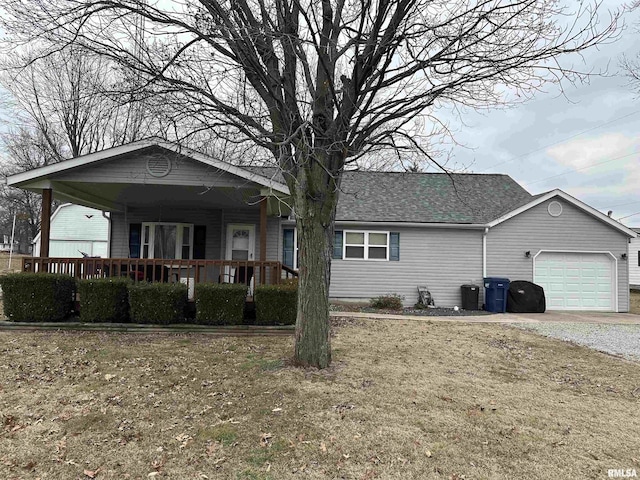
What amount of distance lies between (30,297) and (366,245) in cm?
957

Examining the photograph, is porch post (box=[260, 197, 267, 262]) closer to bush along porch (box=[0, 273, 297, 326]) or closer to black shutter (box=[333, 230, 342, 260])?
bush along porch (box=[0, 273, 297, 326])

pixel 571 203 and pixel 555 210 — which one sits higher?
pixel 571 203

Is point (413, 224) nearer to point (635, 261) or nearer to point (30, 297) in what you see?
point (30, 297)

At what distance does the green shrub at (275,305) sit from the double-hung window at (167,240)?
208 inches

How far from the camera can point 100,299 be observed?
25.6 ft

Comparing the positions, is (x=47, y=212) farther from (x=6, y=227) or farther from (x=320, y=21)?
(x=6, y=227)

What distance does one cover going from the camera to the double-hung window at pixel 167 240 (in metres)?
12.3

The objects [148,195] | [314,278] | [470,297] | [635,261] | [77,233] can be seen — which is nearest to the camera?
[314,278]

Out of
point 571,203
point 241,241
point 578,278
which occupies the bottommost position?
point 578,278

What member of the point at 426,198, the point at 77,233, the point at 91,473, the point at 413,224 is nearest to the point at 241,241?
the point at 413,224

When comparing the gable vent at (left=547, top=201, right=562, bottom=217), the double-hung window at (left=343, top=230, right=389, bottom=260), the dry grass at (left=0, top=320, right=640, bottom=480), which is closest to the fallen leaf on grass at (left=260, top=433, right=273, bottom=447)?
the dry grass at (left=0, top=320, right=640, bottom=480)

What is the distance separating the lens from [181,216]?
1251 cm

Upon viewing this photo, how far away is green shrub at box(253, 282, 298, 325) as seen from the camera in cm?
798

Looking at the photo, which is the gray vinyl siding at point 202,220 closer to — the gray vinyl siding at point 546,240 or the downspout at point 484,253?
the downspout at point 484,253
